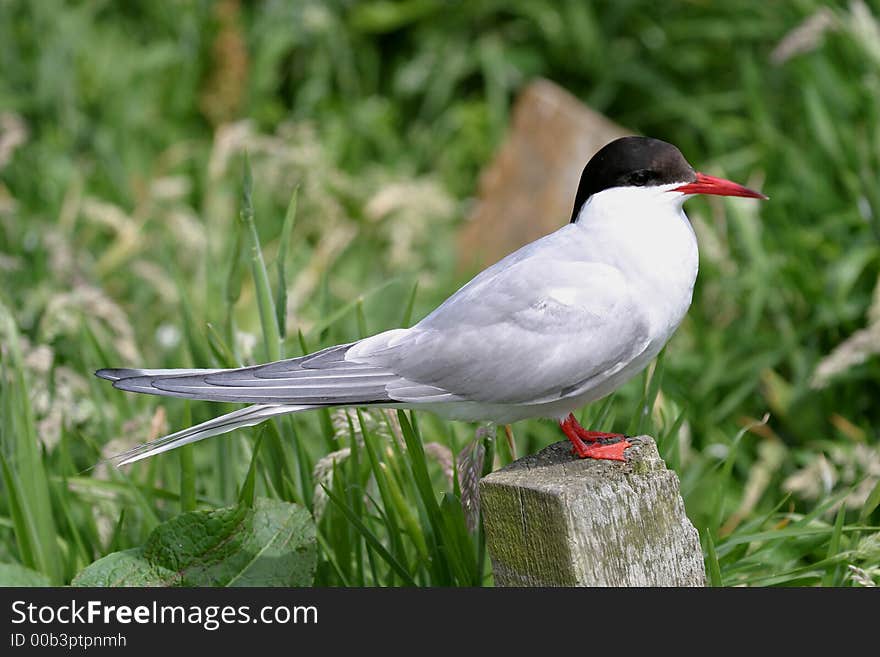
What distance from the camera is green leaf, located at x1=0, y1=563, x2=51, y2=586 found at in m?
2.03

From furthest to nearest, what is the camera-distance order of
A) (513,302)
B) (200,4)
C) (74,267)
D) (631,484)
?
(200,4)
(74,267)
(513,302)
(631,484)

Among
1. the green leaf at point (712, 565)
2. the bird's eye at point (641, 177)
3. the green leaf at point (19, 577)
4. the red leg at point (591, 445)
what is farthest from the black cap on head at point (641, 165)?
the green leaf at point (19, 577)

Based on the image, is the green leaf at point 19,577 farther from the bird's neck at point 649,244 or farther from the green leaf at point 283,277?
the bird's neck at point 649,244

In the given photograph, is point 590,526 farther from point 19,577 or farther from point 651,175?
point 19,577

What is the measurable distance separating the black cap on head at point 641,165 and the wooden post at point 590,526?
46 cm

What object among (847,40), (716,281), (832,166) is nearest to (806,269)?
(716,281)

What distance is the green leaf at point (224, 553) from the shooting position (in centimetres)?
201

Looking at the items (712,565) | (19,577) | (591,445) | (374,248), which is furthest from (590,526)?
(374,248)

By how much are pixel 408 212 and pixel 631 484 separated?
2.54m

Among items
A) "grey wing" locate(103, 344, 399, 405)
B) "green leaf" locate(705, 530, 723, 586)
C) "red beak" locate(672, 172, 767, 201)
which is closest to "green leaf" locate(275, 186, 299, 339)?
"grey wing" locate(103, 344, 399, 405)

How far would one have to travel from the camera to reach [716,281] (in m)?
3.62

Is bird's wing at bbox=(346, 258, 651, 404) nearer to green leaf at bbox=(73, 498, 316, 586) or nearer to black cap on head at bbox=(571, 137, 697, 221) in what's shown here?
black cap on head at bbox=(571, 137, 697, 221)

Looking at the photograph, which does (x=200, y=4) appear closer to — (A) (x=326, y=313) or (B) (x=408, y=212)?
(B) (x=408, y=212)

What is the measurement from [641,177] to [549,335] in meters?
0.31
